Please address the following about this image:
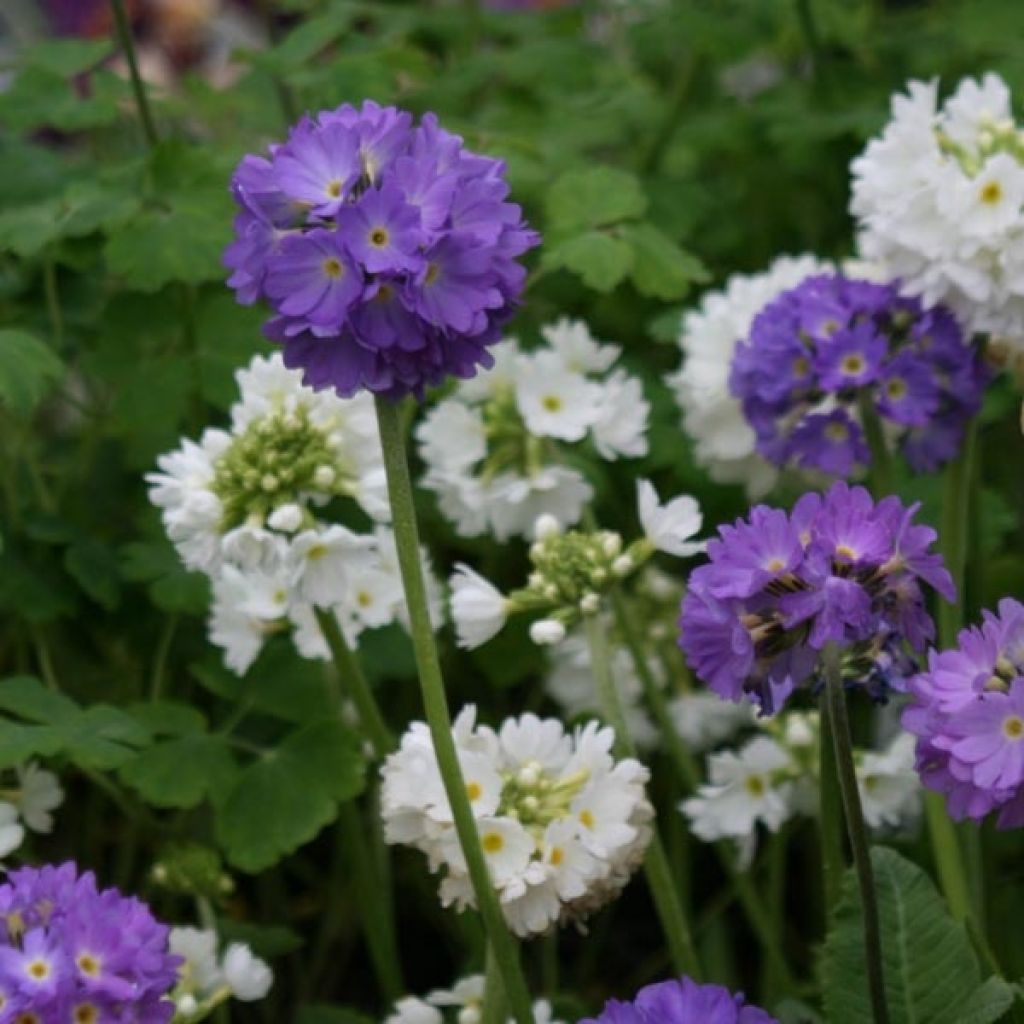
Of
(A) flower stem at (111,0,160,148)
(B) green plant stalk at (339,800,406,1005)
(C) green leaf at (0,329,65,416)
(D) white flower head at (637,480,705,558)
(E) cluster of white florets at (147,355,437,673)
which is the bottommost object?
(B) green plant stalk at (339,800,406,1005)

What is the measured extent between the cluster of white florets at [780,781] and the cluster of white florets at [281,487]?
0.35 meters

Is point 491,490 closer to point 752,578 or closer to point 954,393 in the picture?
point 954,393

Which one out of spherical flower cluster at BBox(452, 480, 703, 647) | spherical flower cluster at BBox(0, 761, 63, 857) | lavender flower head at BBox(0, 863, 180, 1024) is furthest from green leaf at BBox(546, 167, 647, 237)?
lavender flower head at BBox(0, 863, 180, 1024)

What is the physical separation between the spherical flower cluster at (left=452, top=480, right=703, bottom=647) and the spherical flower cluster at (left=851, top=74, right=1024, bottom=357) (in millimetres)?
282

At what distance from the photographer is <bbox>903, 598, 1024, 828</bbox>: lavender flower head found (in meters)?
1.15

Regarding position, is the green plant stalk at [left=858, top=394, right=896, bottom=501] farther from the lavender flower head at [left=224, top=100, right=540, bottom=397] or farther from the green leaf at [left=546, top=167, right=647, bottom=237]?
the lavender flower head at [left=224, top=100, right=540, bottom=397]

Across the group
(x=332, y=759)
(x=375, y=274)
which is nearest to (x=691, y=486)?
(x=332, y=759)

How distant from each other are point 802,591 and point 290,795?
579 millimetres

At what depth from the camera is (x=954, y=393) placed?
161cm

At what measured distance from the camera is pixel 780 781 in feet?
5.46

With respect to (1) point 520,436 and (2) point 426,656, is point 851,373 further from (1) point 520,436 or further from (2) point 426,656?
(2) point 426,656

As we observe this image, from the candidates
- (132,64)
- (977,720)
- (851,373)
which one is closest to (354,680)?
(851,373)

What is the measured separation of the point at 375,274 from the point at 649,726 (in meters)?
0.84

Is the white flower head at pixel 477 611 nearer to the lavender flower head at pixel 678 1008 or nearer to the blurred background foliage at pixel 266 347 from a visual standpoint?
the blurred background foliage at pixel 266 347
